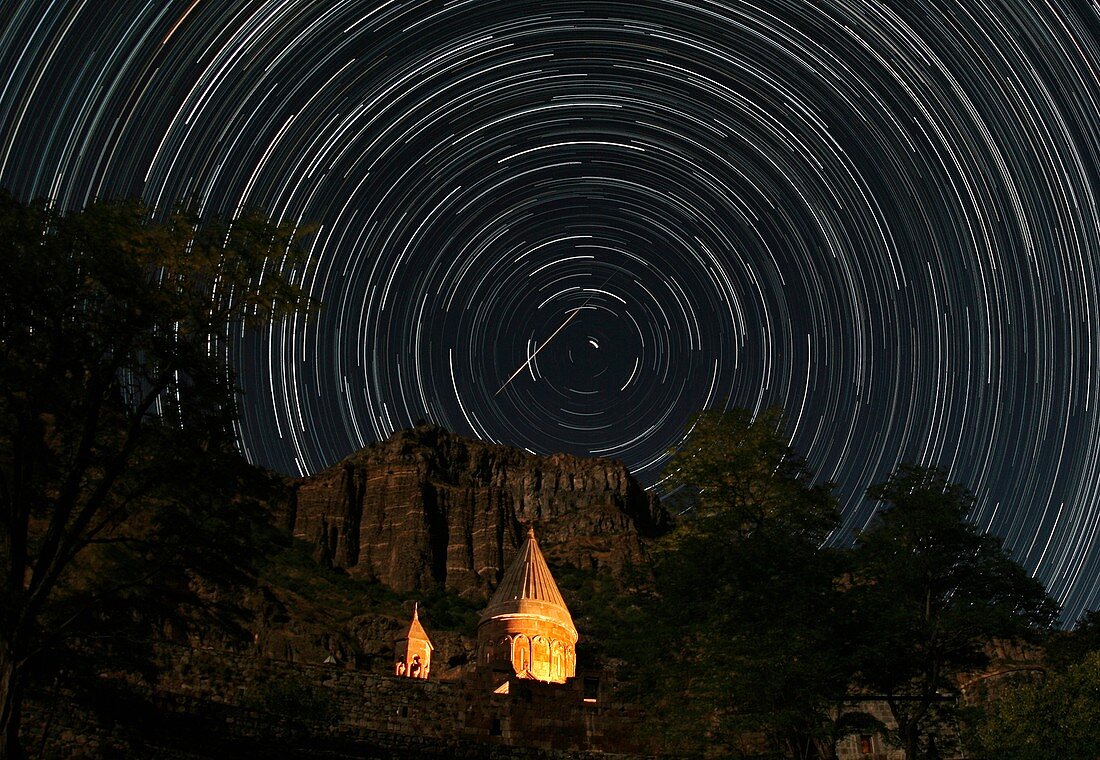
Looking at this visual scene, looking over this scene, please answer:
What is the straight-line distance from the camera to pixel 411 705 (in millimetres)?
24297

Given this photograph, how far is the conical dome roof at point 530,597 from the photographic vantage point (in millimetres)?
37312

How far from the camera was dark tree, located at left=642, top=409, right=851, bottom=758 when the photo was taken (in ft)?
56.3

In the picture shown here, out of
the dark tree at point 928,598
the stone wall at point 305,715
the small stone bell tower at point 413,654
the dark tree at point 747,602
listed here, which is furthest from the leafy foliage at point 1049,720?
the small stone bell tower at point 413,654

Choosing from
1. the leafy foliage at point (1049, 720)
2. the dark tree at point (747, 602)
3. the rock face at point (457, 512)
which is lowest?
the leafy foliage at point (1049, 720)

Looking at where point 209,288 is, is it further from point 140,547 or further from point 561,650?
point 561,650

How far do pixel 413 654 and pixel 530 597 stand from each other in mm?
9451

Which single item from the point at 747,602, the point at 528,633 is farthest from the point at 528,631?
the point at 747,602

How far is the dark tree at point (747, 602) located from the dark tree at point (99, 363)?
10.3 meters

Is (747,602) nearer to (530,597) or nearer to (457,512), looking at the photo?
(530,597)

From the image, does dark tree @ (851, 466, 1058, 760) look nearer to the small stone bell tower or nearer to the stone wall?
the stone wall

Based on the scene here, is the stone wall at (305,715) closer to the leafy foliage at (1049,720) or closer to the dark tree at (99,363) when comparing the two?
the dark tree at (99,363)

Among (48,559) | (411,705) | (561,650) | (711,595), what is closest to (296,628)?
(561,650)

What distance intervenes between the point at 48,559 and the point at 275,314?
4870mm

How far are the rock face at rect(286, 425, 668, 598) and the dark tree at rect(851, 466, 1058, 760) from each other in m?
84.7
